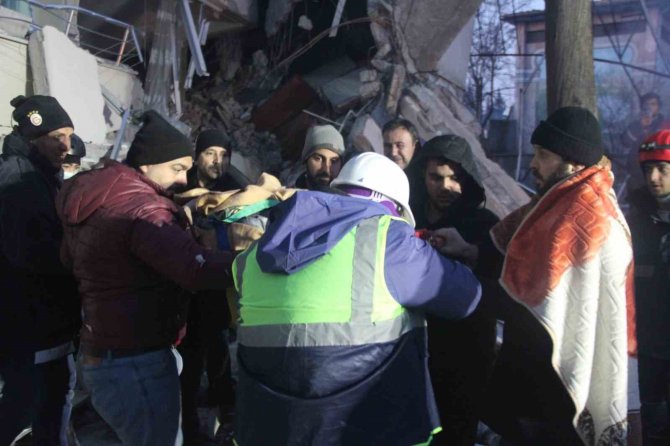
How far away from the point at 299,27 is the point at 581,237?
664 centimetres

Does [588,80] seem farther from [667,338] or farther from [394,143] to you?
[667,338]

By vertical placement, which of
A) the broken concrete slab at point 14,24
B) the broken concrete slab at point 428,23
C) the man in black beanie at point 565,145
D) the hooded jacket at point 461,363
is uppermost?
the broken concrete slab at point 428,23

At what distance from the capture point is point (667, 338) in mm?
2938

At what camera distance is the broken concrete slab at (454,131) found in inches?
259

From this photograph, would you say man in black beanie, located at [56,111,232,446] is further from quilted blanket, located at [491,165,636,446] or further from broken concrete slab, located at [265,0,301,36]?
broken concrete slab, located at [265,0,301,36]

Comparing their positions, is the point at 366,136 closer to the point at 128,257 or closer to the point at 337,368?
the point at 128,257

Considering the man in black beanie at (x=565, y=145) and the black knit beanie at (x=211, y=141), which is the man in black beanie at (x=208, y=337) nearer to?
the black knit beanie at (x=211, y=141)

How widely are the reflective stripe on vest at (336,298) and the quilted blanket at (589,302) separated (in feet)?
1.89

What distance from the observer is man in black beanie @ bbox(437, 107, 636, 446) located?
76.6 inches

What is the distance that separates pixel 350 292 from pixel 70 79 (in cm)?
552

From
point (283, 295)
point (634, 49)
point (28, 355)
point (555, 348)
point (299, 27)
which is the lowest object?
point (28, 355)

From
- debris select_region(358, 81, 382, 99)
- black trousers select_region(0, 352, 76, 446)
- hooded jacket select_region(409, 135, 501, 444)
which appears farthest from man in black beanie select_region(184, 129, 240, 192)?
debris select_region(358, 81, 382, 99)

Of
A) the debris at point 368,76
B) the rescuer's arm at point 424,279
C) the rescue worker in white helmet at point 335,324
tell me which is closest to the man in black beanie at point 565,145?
the rescuer's arm at point 424,279

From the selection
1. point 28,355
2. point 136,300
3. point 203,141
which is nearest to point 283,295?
point 136,300
